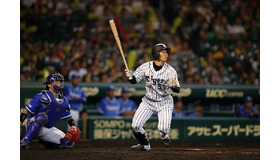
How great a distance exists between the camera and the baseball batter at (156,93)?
332 inches

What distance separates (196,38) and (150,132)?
169 inches

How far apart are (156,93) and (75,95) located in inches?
146

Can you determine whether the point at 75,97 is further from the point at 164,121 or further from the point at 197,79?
the point at 164,121

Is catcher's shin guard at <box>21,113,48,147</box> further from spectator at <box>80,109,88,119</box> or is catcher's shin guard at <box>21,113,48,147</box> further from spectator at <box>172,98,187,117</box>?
spectator at <box>172,98,187,117</box>

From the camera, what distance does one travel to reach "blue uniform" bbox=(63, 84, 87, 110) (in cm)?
1174

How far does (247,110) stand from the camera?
12852mm

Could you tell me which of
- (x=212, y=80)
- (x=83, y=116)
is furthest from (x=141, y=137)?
(x=212, y=80)

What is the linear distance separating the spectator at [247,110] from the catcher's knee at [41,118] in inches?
231

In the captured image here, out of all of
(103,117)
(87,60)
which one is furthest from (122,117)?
(87,60)

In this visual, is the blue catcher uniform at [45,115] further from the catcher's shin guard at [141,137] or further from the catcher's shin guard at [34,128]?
the catcher's shin guard at [141,137]

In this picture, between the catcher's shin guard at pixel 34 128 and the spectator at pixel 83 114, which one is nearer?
the catcher's shin guard at pixel 34 128

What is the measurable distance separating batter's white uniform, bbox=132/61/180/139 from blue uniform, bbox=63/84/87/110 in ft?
11.4

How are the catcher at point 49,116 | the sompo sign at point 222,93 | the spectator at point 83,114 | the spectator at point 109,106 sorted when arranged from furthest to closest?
the sompo sign at point 222,93, the spectator at point 109,106, the spectator at point 83,114, the catcher at point 49,116

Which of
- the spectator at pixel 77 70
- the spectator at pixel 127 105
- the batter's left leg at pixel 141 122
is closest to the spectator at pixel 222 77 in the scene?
the spectator at pixel 127 105
